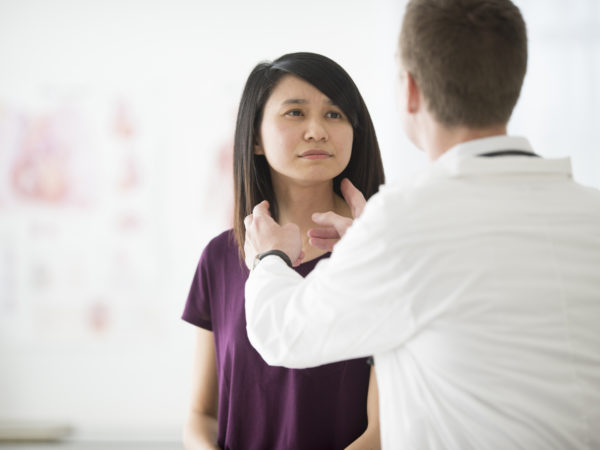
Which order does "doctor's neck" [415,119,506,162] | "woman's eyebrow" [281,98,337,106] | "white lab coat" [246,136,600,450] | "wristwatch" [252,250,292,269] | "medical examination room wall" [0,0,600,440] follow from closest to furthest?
"white lab coat" [246,136,600,450] < "doctor's neck" [415,119,506,162] < "wristwatch" [252,250,292,269] < "woman's eyebrow" [281,98,337,106] < "medical examination room wall" [0,0,600,440]

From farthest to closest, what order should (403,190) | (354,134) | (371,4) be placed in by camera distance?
(371,4), (354,134), (403,190)

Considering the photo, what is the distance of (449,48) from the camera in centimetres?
88

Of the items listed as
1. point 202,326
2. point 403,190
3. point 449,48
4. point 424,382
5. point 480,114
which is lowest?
point 202,326

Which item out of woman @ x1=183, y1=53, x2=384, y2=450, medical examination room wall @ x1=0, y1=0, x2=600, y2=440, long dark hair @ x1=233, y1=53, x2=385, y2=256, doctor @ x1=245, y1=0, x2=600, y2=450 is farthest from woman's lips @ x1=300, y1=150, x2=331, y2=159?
medical examination room wall @ x1=0, y1=0, x2=600, y2=440

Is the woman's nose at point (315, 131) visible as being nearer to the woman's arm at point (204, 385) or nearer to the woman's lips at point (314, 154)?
the woman's lips at point (314, 154)

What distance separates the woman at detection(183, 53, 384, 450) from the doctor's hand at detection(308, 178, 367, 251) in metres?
0.06

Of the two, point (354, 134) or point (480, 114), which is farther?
point (354, 134)

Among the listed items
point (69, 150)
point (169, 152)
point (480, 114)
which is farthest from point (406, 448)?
point (69, 150)

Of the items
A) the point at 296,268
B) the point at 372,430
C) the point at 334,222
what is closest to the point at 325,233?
the point at 334,222

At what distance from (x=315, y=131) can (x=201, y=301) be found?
565 mm

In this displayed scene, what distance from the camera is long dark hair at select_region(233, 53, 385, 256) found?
1.37 metres

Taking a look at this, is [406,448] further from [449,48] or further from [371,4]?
[371,4]

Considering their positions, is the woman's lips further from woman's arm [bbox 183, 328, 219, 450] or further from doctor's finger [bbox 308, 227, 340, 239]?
woman's arm [bbox 183, 328, 219, 450]

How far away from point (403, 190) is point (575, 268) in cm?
28
